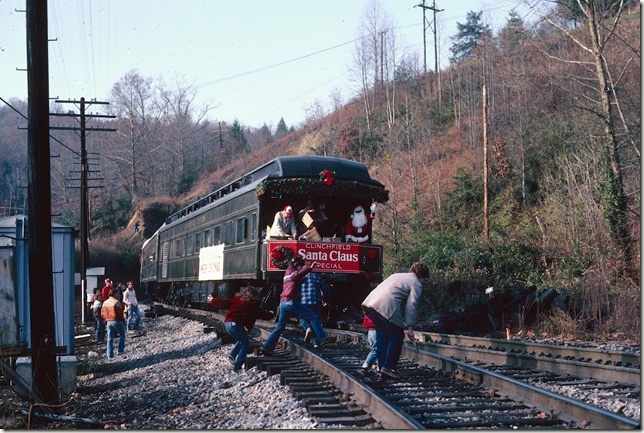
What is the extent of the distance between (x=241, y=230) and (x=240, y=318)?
22.3ft

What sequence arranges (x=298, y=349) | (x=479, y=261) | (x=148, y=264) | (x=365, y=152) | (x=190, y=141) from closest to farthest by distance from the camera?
(x=298, y=349) < (x=479, y=261) < (x=148, y=264) < (x=365, y=152) < (x=190, y=141)

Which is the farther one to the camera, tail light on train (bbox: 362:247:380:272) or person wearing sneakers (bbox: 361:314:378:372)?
tail light on train (bbox: 362:247:380:272)

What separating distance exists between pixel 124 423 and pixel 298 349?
373 cm

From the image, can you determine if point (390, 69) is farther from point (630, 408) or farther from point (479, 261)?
point (630, 408)

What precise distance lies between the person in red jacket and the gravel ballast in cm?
25

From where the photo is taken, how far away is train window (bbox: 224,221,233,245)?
18.7m

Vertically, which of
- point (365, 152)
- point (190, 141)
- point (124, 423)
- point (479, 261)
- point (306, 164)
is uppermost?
point (190, 141)

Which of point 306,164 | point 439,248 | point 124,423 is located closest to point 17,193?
point 439,248

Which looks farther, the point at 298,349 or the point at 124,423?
the point at 298,349

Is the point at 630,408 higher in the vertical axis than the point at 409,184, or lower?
lower

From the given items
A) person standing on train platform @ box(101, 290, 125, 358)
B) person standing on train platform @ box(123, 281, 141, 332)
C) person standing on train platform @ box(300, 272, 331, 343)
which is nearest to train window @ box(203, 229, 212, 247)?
person standing on train platform @ box(123, 281, 141, 332)

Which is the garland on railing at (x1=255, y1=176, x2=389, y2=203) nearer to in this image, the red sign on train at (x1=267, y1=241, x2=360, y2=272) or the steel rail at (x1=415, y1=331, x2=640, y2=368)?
the red sign on train at (x1=267, y1=241, x2=360, y2=272)

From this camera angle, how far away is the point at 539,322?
1775 cm

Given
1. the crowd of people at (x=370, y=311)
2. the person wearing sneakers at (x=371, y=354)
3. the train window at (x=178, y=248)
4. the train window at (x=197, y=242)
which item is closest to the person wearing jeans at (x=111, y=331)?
the crowd of people at (x=370, y=311)
